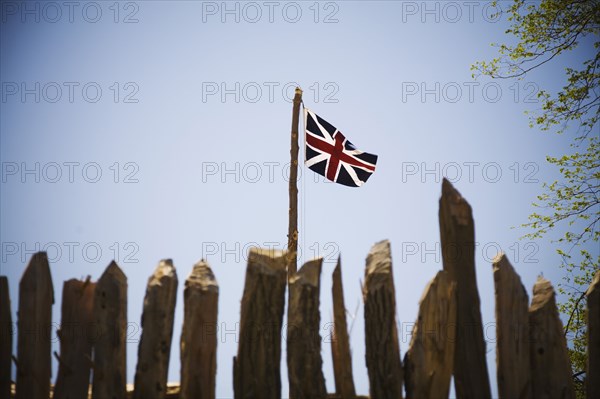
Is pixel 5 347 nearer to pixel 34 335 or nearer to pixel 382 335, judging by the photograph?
pixel 34 335

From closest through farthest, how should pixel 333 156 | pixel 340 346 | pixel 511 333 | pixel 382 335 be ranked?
pixel 382 335 → pixel 511 333 → pixel 340 346 → pixel 333 156

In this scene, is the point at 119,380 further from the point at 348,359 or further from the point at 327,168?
the point at 327,168

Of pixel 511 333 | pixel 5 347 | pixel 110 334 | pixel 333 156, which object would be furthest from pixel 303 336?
pixel 333 156

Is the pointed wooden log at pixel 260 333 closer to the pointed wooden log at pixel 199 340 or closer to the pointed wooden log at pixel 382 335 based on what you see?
the pointed wooden log at pixel 199 340

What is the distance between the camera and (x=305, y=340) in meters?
5.05

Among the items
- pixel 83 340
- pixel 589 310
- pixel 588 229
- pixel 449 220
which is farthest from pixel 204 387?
pixel 588 229

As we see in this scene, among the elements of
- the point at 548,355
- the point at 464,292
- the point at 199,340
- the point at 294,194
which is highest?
the point at 294,194

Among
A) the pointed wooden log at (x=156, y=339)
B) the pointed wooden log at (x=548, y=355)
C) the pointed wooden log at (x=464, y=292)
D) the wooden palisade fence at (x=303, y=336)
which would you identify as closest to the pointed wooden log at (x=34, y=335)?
the wooden palisade fence at (x=303, y=336)

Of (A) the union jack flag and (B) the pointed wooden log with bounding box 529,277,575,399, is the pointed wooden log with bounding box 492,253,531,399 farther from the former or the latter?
(A) the union jack flag

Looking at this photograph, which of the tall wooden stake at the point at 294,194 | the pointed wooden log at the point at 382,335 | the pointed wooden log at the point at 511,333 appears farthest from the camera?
the tall wooden stake at the point at 294,194

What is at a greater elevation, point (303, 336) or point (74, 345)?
point (303, 336)

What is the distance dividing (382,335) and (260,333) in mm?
1090

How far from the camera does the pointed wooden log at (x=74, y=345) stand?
5.22 metres

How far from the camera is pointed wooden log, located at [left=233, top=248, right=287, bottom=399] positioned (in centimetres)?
503
